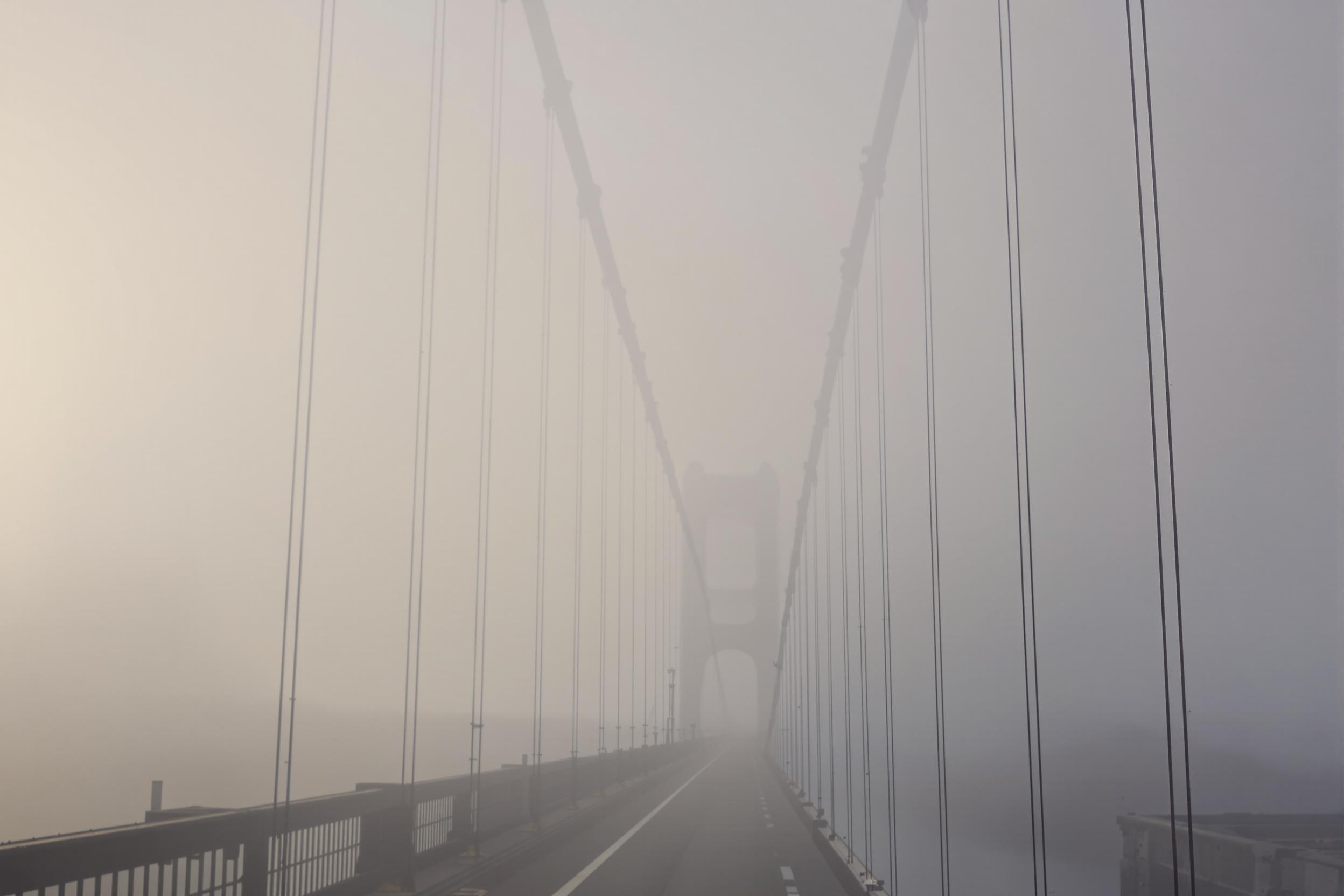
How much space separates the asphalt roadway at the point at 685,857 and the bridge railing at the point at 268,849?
0.74 m

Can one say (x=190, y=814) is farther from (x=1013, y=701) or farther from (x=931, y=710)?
(x=931, y=710)

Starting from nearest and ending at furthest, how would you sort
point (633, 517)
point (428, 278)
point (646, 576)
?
point (428, 278) < point (633, 517) < point (646, 576)

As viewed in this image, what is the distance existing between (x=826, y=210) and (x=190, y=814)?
14.2m

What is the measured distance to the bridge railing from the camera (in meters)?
4.16

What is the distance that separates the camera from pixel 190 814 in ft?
18.1

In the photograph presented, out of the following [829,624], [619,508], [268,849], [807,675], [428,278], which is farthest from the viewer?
[807,675]

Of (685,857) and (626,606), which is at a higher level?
(626,606)

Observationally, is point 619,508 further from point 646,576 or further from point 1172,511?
point 1172,511

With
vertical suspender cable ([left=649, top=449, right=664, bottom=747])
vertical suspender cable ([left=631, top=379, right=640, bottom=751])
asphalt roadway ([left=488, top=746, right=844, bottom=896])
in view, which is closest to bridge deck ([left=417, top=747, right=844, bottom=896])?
asphalt roadway ([left=488, top=746, right=844, bottom=896])

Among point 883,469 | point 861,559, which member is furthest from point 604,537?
point 883,469

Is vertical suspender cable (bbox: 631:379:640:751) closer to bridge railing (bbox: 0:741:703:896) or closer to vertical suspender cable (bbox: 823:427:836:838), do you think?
vertical suspender cable (bbox: 823:427:836:838)

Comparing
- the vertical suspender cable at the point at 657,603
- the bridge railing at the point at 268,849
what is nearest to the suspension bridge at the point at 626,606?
the bridge railing at the point at 268,849

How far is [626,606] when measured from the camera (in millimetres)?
30516

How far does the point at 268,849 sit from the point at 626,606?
24974 millimetres
